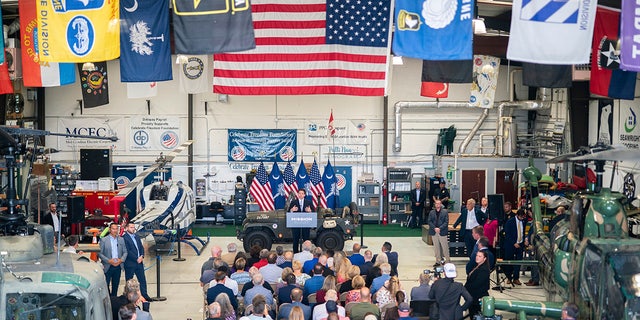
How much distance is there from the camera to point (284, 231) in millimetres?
20125

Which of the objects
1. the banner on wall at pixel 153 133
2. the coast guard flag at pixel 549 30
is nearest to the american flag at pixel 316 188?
the banner on wall at pixel 153 133

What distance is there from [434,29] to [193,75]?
8.72m

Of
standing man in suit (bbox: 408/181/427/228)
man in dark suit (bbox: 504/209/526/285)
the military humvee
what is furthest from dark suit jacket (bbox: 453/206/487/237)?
standing man in suit (bbox: 408/181/427/228)

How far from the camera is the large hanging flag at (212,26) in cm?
1288

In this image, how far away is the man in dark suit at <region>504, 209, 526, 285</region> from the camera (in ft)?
56.9

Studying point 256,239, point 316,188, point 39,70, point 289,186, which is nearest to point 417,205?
point 316,188

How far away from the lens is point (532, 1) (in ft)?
40.1

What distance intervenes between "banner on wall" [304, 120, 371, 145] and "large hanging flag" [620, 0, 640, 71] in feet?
43.5

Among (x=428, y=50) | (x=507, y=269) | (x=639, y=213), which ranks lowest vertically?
(x=507, y=269)

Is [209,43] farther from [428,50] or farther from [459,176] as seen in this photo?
[459,176]

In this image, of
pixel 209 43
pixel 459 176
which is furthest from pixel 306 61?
pixel 459 176

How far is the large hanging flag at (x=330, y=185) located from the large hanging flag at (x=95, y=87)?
585 cm

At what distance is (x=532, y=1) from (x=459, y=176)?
12.4m

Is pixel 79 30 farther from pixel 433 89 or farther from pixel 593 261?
pixel 433 89
